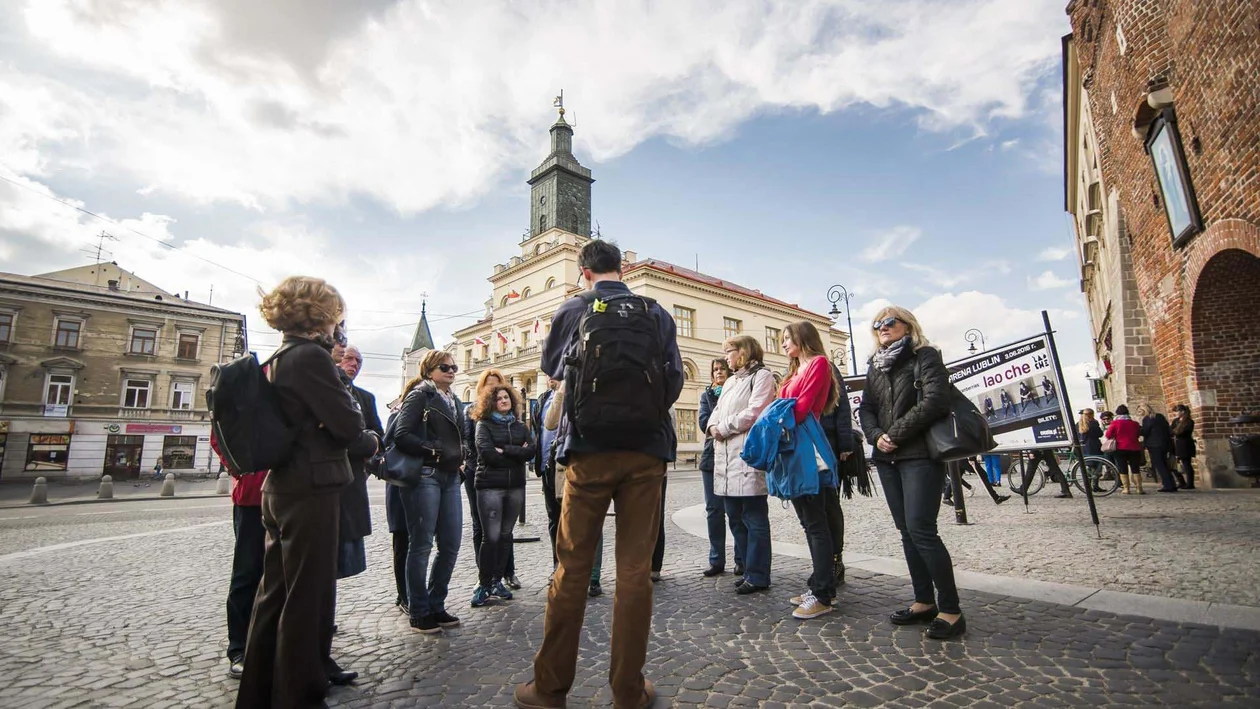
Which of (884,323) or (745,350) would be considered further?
(745,350)

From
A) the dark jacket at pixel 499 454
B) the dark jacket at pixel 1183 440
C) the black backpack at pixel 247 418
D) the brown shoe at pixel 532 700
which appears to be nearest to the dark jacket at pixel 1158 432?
the dark jacket at pixel 1183 440

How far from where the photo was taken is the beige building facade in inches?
1442

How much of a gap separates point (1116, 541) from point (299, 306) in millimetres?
7329

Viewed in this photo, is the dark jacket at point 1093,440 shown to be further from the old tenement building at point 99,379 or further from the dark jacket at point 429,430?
the old tenement building at point 99,379

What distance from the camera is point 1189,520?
22.3ft

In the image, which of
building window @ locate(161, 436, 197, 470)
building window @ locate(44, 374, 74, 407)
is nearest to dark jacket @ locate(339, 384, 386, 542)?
building window @ locate(161, 436, 197, 470)

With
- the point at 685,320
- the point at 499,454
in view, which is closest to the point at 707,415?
the point at 499,454

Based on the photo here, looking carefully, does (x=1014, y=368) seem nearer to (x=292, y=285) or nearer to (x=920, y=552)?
(x=920, y=552)

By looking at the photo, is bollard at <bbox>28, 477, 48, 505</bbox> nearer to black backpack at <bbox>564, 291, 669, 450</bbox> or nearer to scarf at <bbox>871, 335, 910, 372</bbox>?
black backpack at <bbox>564, 291, 669, 450</bbox>

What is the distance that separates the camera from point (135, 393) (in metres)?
33.2

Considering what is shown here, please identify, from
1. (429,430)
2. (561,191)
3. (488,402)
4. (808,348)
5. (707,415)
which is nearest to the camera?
(429,430)

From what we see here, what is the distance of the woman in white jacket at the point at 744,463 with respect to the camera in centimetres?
437

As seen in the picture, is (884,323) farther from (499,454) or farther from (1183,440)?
(1183,440)

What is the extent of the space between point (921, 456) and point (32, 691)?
4.85 m
